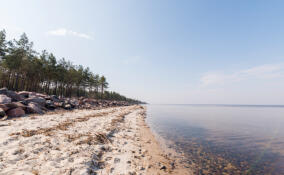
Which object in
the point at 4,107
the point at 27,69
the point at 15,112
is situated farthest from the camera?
the point at 27,69

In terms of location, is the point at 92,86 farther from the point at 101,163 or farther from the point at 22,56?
the point at 101,163

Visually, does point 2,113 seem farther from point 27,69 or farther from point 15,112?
point 27,69

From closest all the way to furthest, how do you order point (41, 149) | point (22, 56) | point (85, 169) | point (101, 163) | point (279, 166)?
point (85, 169), point (101, 163), point (41, 149), point (279, 166), point (22, 56)

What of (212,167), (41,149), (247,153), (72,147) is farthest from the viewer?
(247,153)

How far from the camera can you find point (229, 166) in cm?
532

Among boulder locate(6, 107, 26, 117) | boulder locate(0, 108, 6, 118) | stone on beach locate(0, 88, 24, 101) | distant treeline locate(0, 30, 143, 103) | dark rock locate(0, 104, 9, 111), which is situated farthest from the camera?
distant treeline locate(0, 30, 143, 103)

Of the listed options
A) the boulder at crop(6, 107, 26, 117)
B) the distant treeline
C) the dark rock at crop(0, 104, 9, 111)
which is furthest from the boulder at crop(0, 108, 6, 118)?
the distant treeline

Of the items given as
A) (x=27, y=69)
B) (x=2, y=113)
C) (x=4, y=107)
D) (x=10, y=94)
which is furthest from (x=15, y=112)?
(x=27, y=69)

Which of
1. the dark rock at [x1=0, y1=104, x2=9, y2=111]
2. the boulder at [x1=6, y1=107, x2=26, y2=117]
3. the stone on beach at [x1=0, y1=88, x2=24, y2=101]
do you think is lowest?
the boulder at [x1=6, y1=107, x2=26, y2=117]

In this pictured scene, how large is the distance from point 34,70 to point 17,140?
47856mm

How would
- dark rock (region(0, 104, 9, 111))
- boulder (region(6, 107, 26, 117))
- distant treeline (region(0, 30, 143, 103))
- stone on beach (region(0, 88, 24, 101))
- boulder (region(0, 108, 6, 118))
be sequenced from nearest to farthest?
boulder (region(0, 108, 6, 118)) → dark rock (region(0, 104, 9, 111)) → boulder (region(6, 107, 26, 117)) → stone on beach (region(0, 88, 24, 101)) → distant treeline (region(0, 30, 143, 103))

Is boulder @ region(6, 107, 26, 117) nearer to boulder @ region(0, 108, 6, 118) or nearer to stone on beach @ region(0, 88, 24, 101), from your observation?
boulder @ region(0, 108, 6, 118)

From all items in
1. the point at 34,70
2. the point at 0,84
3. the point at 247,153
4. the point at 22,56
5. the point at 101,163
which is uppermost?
the point at 22,56

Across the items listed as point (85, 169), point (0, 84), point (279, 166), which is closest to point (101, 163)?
point (85, 169)
